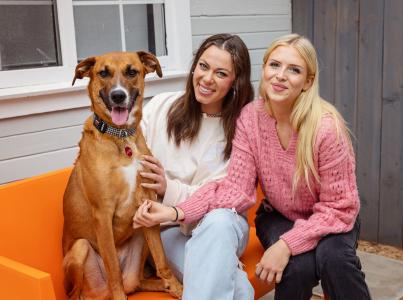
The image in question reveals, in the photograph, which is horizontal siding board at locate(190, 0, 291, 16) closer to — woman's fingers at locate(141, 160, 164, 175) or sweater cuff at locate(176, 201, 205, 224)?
woman's fingers at locate(141, 160, 164, 175)

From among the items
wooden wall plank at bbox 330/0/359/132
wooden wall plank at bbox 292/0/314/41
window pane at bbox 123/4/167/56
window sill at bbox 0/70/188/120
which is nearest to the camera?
window sill at bbox 0/70/188/120

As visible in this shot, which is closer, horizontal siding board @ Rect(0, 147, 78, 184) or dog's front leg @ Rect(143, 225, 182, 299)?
→ dog's front leg @ Rect(143, 225, 182, 299)

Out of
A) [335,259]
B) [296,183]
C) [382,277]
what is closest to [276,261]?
[335,259]

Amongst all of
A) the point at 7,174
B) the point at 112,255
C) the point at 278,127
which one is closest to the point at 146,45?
the point at 7,174

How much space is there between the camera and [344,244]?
6.93 feet

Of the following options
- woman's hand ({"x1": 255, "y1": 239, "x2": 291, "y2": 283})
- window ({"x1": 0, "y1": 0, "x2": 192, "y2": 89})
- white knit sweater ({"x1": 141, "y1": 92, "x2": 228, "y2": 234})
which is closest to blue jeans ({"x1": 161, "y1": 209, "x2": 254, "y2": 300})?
woman's hand ({"x1": 255, "y1": 239, "x2": 291, "y2": 283})

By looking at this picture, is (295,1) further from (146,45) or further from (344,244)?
(344,244)

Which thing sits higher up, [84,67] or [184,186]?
[84,67]

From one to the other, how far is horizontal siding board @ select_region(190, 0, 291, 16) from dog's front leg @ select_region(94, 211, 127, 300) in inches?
76.6

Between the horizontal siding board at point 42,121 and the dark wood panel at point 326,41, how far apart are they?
1859 mm

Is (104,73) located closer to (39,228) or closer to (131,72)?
(131,72)

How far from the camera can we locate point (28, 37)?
298 cm

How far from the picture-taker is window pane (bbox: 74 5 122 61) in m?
3.18

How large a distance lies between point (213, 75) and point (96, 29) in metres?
1.13
